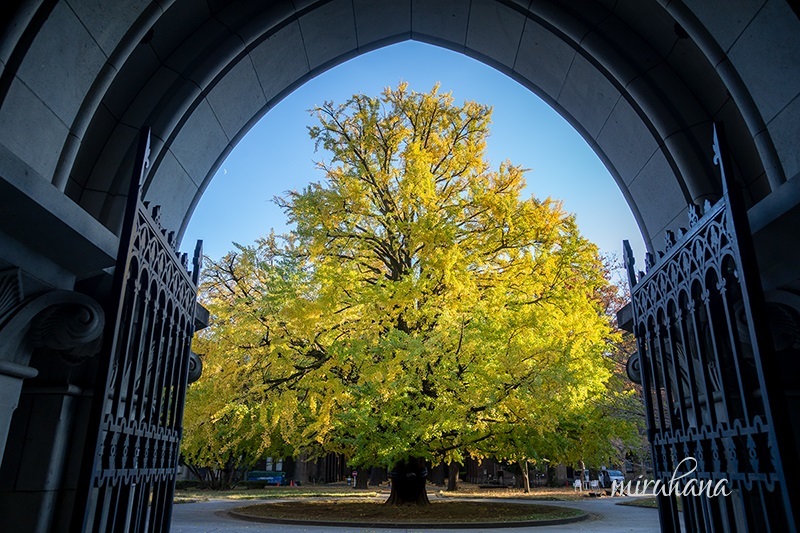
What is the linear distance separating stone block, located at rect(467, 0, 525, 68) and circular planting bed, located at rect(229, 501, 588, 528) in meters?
9.67

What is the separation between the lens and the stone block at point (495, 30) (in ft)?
17.0

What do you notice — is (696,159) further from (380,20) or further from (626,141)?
(380,20)

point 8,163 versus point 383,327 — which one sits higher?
point 383,327

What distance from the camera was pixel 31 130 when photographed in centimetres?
311

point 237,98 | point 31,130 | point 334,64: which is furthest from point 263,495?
point 31,130

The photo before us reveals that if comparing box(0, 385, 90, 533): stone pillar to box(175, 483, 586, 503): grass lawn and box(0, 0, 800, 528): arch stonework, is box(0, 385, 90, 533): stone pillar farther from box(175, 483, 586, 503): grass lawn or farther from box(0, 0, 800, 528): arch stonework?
box(175, 483, 586, 503): grass lawn

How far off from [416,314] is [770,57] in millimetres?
7734

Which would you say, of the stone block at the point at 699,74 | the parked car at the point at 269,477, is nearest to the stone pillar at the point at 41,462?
the stone block at the point at 699,74

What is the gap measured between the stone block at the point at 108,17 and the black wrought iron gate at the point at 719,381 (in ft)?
11.9

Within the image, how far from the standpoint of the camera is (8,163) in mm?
2449

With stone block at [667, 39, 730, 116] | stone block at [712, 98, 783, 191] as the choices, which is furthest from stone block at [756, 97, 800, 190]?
stone block at [667, 39, 730, 116]

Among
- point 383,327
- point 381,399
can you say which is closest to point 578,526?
point 381,399

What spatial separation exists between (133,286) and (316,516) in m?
12.3

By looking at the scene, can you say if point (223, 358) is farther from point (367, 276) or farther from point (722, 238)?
point (722, 238)
